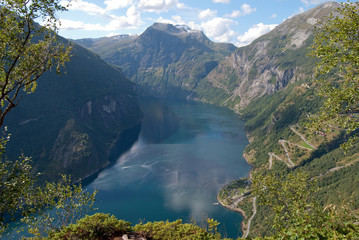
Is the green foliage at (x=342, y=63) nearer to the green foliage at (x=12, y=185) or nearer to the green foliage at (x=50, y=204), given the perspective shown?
the green foliage at (x=12, y=185)

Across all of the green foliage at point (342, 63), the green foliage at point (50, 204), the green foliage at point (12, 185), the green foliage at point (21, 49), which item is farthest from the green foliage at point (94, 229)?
the green foliage at point (342, 63)

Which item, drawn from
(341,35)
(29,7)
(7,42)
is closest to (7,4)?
(29,7)

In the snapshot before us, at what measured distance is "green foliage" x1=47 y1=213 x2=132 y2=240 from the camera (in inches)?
801

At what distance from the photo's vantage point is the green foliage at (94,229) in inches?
801

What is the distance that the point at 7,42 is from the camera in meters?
14.1

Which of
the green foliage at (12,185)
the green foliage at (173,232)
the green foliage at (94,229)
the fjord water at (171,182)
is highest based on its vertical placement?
the green foliage at (12,185)

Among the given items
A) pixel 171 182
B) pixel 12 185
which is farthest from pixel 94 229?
pixel 171 182

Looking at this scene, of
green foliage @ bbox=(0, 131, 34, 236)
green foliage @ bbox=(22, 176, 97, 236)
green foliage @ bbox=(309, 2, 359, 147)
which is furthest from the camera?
green foliage @ bbox=(22, 176, 97, 236)

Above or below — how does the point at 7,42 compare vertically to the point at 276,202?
above

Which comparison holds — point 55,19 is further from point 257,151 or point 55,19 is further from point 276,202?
point 257,151

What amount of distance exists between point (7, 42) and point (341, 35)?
1987 centimetres

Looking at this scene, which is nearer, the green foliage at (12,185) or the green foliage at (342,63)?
the green foliage at (12,185)

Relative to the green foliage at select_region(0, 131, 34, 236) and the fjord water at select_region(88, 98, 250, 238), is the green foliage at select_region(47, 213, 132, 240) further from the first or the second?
the fjord water at select_region(88, 98, 250, 238)

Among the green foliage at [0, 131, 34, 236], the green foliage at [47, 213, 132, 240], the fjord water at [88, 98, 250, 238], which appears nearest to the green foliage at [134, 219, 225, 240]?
the green foliage at [47, 213, 132, 240]
